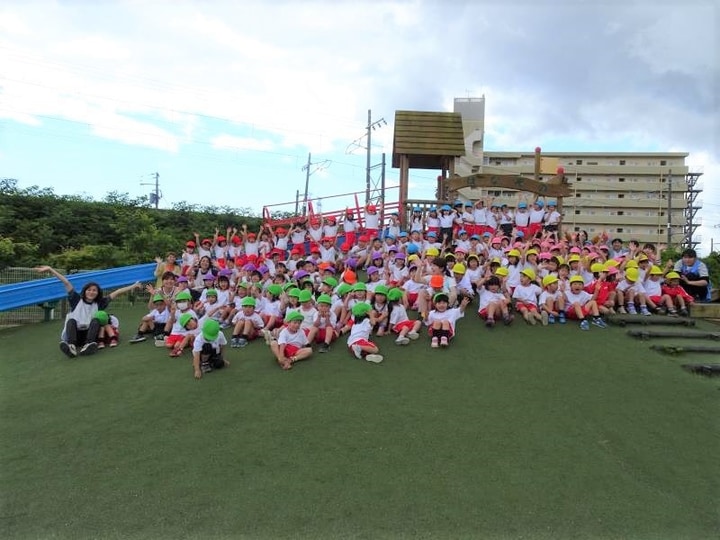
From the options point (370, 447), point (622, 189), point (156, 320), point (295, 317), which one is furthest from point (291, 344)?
point (622, 189)

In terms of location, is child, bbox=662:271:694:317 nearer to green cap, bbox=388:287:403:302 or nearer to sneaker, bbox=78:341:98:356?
green cap, bbox=388:287:403:302

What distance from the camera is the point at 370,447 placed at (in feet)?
14.5

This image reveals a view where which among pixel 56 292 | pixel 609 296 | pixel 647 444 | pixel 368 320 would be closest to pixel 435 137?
pixel 609 296

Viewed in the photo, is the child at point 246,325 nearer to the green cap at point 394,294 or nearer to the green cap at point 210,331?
the green cap at point 210,331

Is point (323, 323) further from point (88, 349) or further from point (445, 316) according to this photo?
point (88, 349)

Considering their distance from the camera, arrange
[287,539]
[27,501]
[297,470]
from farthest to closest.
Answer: [297,470] < [27,501] < [287,539]

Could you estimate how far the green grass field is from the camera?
3.49m

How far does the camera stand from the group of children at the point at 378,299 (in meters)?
7.14

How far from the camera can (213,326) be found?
6258 mm

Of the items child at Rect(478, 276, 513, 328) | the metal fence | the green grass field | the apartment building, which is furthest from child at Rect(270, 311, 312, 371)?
the apartment building

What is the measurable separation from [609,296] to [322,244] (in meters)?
6.89

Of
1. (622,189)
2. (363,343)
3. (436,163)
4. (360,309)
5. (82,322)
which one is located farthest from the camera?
(622,189)

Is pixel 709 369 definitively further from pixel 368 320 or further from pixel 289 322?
pixel 289 322

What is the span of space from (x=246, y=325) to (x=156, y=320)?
66.1 inches
